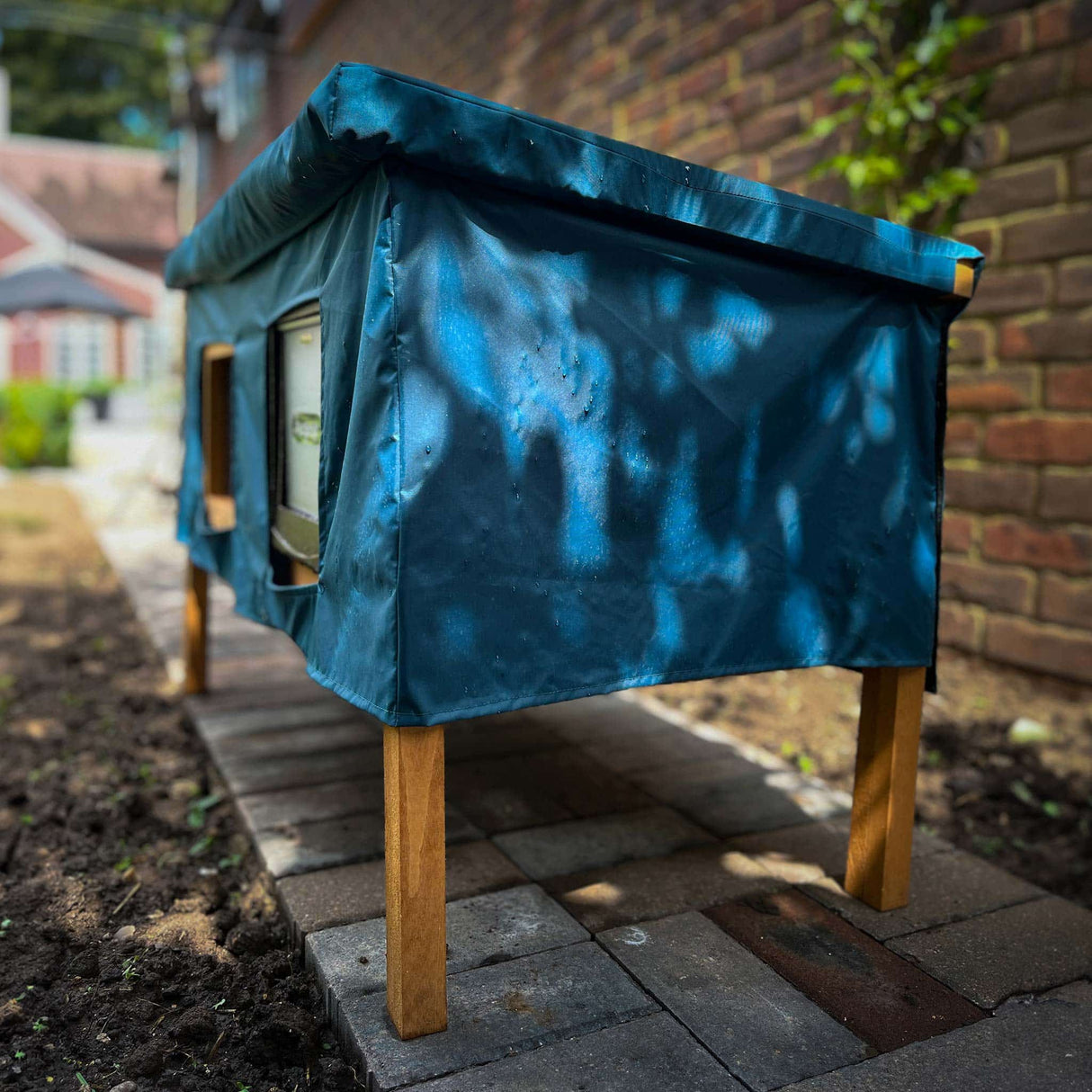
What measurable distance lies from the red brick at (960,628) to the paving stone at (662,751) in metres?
0.96

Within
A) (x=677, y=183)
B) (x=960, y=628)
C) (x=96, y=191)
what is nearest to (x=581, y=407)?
(x=677, y=183)

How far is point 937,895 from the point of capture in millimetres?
2082

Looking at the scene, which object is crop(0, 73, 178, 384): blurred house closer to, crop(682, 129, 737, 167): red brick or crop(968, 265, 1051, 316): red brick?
crop(682, 129, 737, 167): red brick

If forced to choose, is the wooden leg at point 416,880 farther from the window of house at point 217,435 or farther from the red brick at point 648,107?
the red brick at point 648,107

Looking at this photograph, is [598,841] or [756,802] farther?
[756,802]

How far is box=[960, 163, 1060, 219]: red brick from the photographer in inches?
119

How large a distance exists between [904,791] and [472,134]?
1503mm

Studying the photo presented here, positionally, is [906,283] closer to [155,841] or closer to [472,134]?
[472,134]

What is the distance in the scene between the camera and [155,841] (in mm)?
2367

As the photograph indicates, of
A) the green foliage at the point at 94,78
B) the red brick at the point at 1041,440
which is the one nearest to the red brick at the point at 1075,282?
the red brick at the point at 1041,440

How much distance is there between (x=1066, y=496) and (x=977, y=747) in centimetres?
83

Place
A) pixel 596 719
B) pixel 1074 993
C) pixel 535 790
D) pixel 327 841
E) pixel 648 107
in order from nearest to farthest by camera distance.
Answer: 1. pixel 1074 993
2. pixel 327 841
3. pixel 535 790
4. pixel 596 719
5. pixel 648 107

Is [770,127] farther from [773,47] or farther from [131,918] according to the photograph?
[131,918]

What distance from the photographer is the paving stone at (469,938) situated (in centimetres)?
171
